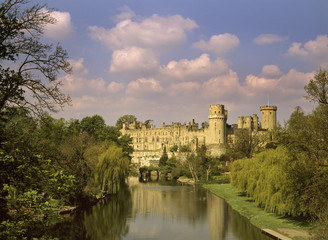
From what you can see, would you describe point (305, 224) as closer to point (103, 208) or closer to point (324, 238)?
point (324, 238)

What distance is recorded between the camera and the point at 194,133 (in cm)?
9738

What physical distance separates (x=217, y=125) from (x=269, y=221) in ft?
209

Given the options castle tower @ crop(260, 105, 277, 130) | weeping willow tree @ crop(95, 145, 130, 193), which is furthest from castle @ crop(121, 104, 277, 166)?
weeping willow tree @ crop(95, 145, 130, 193)

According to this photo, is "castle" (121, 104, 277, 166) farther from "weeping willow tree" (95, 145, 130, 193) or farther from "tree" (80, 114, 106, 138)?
"weeping willow tree" (95, 145, 130, 193)

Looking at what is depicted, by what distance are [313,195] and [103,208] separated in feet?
56.5

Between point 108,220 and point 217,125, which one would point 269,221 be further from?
point 217,125

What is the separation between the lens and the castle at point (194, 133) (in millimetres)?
86062

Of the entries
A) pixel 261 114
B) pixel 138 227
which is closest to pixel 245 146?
pixel 138 227

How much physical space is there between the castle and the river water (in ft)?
148

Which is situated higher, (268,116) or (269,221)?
(268,116)

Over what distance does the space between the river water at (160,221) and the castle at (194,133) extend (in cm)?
4502

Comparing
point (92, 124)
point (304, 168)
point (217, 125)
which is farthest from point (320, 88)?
point (217, 125)

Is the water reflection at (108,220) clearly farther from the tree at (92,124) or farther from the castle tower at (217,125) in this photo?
the castle tower at (217,125)

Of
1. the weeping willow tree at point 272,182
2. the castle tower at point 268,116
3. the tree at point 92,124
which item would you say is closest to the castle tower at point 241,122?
the castle tower at point 268,116
